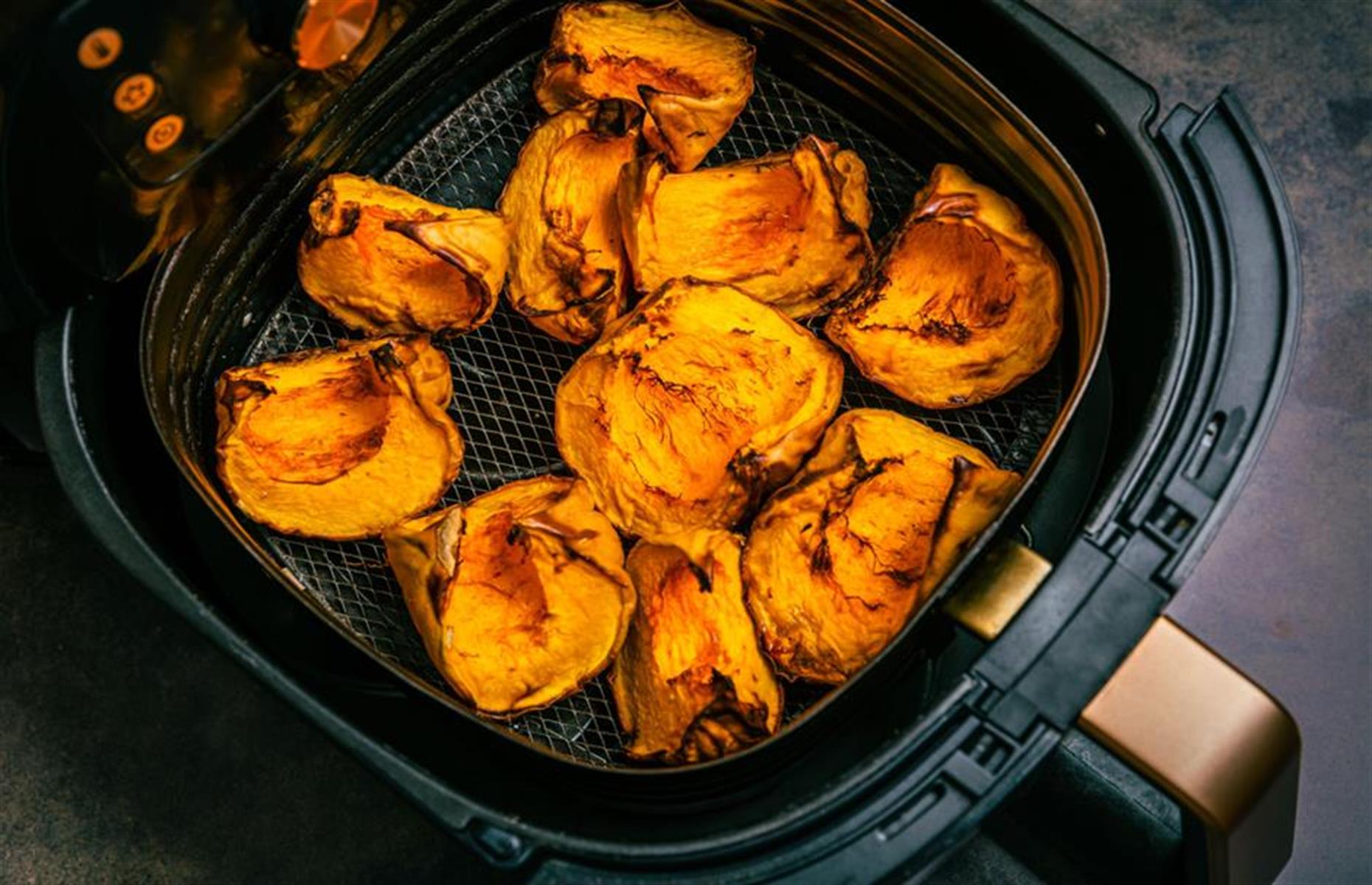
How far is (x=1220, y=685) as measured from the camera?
2.38ft

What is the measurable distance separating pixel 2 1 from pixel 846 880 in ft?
2.09

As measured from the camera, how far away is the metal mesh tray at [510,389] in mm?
934

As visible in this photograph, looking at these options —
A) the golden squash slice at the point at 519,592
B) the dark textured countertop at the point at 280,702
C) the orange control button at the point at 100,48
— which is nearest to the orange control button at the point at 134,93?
the orange control button at the point at 100,48

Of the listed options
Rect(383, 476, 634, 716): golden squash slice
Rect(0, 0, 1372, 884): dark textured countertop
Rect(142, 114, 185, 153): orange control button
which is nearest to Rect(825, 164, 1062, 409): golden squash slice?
Rect(383, 476, 634, 716): golden squash slice

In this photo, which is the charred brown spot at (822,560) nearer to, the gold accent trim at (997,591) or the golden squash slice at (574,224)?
the gold accent trim at (997,591)

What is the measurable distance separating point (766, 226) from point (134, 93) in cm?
44

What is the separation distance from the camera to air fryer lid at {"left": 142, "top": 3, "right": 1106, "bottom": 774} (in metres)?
0.91

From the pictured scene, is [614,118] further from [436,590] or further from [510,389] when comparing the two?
[436,590]

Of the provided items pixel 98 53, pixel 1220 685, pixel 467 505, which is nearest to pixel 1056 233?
pixel 1220 685

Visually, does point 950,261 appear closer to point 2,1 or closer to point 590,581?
point 590,581

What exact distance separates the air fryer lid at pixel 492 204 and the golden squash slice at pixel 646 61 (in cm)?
3

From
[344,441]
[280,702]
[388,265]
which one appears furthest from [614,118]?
[280,702]

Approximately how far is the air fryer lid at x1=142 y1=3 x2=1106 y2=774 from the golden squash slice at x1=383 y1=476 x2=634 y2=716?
0.05m

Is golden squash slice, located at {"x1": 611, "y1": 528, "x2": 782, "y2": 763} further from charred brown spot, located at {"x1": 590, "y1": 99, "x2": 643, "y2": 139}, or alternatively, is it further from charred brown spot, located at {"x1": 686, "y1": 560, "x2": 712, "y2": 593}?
charred brown spot, located at {"x1": 590, "y1": 99, "x2": 643, "y2": 139}
